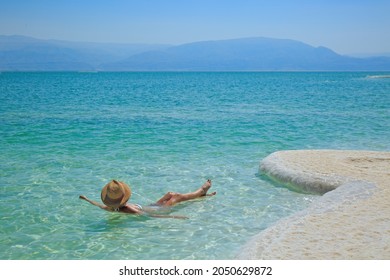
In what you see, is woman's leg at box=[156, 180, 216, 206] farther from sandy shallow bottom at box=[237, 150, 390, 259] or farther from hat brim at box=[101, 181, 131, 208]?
sandy shallow bottom at box=[237, 150, 390, 259]

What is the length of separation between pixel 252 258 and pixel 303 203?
399 cm

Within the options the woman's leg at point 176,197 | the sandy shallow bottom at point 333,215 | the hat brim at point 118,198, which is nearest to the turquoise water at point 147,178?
the woman's leg at point 176,197

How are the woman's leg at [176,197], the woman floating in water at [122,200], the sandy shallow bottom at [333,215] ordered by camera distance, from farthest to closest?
the woman's leg at [176,197]
the woman floating in water at [122,200]
the sandy shallow bottom at [333,215]

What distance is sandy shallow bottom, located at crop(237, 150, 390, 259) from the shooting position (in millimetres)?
7020

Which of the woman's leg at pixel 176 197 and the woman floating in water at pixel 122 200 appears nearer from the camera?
the woman floating in water at pixel 122 200

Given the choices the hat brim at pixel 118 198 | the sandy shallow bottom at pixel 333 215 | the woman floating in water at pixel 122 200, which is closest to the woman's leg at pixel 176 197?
the woman floating in water at pixel 122 200

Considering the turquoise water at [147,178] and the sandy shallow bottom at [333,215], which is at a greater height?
the sandy shallow bottom at [333,215]

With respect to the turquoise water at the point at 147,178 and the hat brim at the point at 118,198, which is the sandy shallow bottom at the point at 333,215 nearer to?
the turquoise water at the point at 147,178

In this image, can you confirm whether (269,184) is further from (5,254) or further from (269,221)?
(5,254)

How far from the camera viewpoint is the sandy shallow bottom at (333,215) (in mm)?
7020

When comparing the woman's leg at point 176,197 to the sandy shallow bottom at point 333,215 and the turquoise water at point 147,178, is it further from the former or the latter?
the sandy shallow bottom at point 333,215

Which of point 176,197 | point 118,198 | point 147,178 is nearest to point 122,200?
point 118,198

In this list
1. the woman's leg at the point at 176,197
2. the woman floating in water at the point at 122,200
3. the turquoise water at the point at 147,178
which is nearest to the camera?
the turquoise water at the point at 147,178

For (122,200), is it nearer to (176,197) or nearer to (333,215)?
(176,197)
